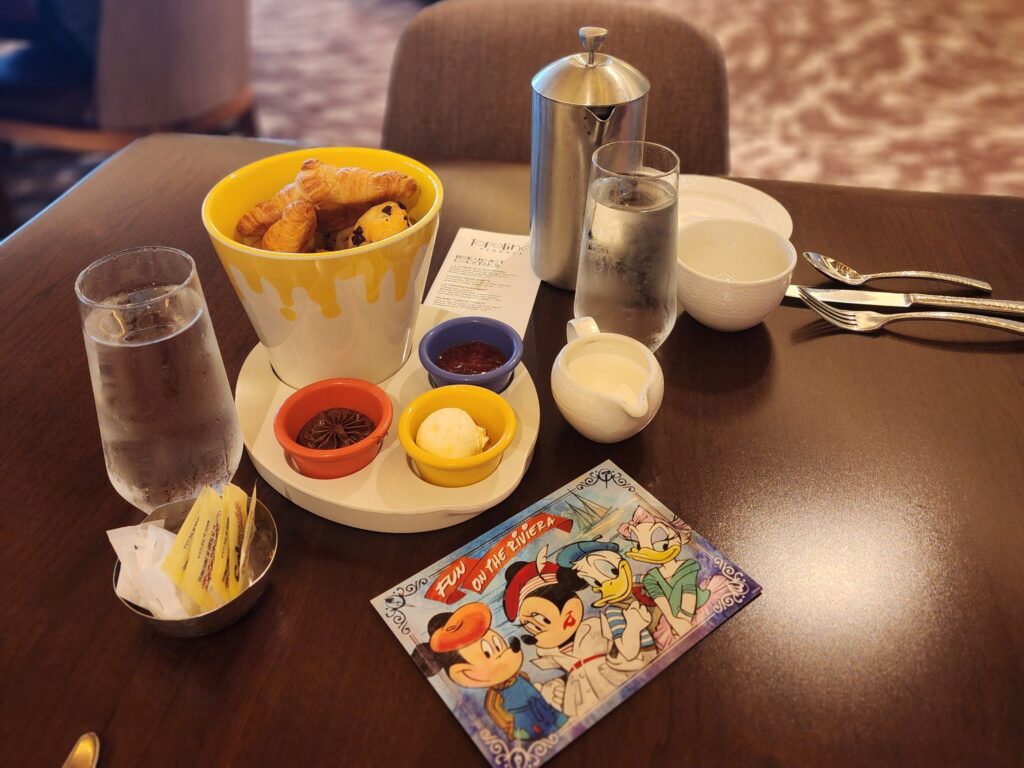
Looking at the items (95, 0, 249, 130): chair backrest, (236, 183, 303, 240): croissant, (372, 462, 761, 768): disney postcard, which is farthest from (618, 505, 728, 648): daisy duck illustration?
(95, 0, 249, 130): chair backrest

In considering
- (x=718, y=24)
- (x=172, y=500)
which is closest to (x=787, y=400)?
(x=172, y=500)

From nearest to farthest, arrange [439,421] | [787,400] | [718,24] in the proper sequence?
[439,421], [787,400], [718,24]

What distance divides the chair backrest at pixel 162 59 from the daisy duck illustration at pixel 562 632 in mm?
1707

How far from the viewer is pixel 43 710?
1.53ft

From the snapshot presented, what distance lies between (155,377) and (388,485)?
18cm

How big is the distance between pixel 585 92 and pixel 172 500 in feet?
1.63

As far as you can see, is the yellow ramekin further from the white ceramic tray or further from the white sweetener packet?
the white sweetener packet

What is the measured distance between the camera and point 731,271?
0.80 meters

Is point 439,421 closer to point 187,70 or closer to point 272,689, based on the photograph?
point 272,689

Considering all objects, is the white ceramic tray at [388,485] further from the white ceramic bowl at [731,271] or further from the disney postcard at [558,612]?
the white ceramic bowl at [731,271]

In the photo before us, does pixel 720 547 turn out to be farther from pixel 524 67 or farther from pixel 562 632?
pixel 524 67

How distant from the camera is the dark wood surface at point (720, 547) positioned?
18.1 inches

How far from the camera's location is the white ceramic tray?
565 mm

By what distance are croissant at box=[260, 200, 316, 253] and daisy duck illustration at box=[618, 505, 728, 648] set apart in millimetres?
334
